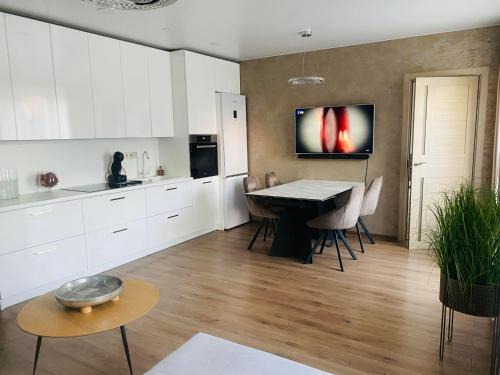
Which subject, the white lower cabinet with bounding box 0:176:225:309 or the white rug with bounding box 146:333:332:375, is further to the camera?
the white lower cabinet with bounding box 0:176:225:309

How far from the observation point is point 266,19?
3.79 m

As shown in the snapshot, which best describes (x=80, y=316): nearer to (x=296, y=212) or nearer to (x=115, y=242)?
(x=115, y=242)

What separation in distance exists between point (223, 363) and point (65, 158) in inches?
131

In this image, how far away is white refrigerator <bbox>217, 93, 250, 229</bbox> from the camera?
5508 millimetres

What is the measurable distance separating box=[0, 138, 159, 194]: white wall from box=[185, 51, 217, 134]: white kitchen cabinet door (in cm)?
74

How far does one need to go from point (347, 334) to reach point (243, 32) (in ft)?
10.6

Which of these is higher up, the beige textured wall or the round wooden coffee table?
the beige textured wall

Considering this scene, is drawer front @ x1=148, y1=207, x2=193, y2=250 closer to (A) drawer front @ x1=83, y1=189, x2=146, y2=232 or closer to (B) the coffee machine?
(A) drawer front @ x1=83, y1=189, x2=146, y2=232

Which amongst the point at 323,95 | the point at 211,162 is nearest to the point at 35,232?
the point at 211,162

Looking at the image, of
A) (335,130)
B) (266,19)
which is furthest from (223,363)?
(335,130)

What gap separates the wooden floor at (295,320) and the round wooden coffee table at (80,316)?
51 centimetres

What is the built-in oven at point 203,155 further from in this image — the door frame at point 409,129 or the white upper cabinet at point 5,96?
the door frame at point 409,129

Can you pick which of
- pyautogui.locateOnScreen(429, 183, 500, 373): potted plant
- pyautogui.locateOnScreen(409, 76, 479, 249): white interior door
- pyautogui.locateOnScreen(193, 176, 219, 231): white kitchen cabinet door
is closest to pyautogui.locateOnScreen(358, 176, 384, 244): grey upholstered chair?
pyautogui.locateOnScreen(409, 76, 479, 249): white interior door

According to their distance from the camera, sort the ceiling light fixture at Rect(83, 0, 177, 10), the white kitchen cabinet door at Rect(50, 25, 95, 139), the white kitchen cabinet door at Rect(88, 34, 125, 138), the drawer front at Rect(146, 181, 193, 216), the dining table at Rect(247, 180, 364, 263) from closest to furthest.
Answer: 1. the ceiling light fixture at Rect(83, 0, 177, 10)
2. the white kitchen cabinet door at Rect(50, 25, 95, 139)
3. the white kitchen cabinet door at Rect(88, 34, 125, 138)
4. the dining table at Rect(247, 180, 364, 263)
5. the drawer front at Rect(146, 181, 193, 216)
